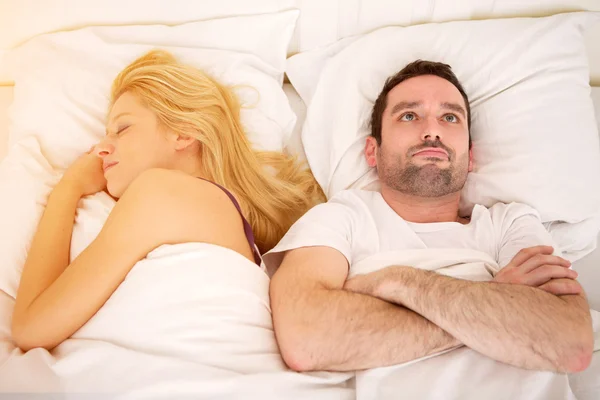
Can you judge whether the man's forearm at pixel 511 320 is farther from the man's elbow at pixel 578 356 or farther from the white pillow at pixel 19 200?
the white pillow at pixel 19 200

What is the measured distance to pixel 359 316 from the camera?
1.08 metres

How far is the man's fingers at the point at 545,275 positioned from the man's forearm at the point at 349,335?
0.22 metres

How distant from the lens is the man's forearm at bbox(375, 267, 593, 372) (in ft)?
3.31

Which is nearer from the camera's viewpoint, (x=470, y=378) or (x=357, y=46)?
(x=470, y=378)

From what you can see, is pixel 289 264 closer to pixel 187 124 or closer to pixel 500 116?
pixel 187 124

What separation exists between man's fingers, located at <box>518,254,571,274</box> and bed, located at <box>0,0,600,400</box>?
35cm

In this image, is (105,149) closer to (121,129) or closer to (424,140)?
(121,129)

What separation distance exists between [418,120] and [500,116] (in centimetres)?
29

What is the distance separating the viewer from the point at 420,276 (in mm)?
1136

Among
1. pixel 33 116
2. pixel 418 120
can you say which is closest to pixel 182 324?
pixel 418 120

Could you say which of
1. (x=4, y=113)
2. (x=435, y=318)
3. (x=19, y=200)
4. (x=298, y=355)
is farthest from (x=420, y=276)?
(x=4, y=113)

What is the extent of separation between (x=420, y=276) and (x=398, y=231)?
24 cm

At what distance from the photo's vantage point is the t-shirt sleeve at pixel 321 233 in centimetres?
124

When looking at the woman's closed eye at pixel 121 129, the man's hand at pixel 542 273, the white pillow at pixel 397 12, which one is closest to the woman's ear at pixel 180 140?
the woman's closed eye at pixel 121 129
